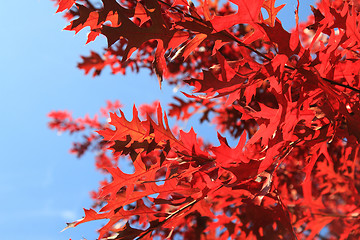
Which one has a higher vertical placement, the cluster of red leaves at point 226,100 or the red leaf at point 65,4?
the red leaf at point 65,4

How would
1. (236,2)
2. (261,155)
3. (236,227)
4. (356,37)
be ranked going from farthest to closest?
(236,227), (261,155), (356,37), (236,2)

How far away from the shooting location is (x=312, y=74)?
1029 mm

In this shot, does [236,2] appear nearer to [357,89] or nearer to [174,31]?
[174,31]

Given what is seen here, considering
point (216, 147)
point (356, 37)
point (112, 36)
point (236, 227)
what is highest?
point (112, 36)

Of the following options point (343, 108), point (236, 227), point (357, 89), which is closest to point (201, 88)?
point (343, 108)

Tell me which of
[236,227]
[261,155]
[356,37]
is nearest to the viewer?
[356,37]

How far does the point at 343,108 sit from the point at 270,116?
0.24 meters

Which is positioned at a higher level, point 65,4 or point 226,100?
point 65,4

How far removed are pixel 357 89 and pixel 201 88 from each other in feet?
2.10

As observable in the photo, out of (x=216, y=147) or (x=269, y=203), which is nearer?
(x=216, y=147)

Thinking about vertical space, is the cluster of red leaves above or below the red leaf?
below

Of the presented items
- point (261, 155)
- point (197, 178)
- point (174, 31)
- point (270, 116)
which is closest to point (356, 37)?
point (270, 116)

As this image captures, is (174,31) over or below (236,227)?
over

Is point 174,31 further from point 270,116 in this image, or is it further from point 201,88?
point 270,116
